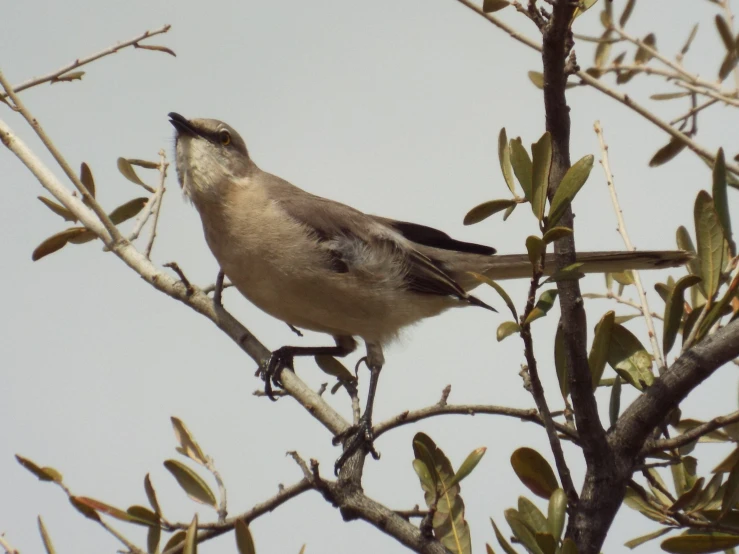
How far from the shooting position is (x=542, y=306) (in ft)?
7.84

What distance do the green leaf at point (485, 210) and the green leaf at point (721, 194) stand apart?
62 centimetres

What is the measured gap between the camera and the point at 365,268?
5555 mm

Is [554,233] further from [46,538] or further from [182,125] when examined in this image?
[182,125]

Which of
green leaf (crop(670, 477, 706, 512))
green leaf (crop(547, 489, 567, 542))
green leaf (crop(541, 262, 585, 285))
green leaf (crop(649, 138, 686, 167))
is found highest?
green leaf (crop(649, 138, 686, 167))

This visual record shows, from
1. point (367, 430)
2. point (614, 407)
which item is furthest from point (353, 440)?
point (614, 407)

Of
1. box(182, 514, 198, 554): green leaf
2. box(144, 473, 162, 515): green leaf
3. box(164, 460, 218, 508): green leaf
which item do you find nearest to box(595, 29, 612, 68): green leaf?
box(164, 460, 218, 508): green leaf

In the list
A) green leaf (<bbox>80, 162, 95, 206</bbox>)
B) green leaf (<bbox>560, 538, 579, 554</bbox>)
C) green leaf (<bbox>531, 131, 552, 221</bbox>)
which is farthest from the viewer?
green leaf (<bbox>80, 162, 95, 206</bbox>)

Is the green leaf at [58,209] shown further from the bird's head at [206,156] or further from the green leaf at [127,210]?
the bird's head at [206,156]

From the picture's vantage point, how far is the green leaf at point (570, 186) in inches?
93.5

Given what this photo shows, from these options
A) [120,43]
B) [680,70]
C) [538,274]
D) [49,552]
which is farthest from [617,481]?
[120,43]

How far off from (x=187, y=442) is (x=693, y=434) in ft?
6.23

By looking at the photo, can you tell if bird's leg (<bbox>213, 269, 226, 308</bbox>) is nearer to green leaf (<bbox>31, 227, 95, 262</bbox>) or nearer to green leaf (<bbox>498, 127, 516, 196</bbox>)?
green leaf (<bbox>31, 227, 95, 262</bbox>)

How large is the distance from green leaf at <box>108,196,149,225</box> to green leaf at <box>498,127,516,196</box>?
197 centimetres

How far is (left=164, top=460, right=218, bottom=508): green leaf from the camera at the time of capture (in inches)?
122
